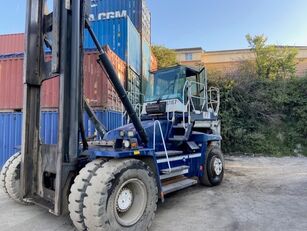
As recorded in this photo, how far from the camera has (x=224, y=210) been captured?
5496 mm

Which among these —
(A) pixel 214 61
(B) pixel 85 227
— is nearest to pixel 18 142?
(B) pixel 85 227

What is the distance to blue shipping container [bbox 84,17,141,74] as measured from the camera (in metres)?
12.3

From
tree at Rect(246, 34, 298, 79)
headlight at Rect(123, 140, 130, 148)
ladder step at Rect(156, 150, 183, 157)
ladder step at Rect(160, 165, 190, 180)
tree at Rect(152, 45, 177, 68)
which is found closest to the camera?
headlight at Rect(123, 140, 130, 148)

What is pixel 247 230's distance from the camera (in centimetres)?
446

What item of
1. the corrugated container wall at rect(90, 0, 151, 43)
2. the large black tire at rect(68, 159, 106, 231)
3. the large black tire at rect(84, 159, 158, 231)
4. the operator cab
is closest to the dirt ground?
the large black tire at rect(84, 159, 158, 231)

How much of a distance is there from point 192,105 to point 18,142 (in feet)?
21.2

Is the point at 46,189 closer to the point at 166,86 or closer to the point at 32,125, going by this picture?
the point at 32,125

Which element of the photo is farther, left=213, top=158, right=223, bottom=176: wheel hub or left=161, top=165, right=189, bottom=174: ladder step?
left=213, top=158, right=223, bottom=176: wheel hub

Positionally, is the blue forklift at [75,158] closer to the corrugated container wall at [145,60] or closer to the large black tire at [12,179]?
the large black tire at [12,179]

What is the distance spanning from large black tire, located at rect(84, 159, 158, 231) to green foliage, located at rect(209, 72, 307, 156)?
11.5 m

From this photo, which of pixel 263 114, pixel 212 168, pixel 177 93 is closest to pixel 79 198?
pixel 177 93

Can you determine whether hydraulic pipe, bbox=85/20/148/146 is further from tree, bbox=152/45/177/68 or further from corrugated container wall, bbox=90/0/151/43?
tree, bbox=152/45/177/68

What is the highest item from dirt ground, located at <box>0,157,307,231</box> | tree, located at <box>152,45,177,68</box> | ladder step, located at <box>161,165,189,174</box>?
tree, located at <box>152,45,177,68</box>

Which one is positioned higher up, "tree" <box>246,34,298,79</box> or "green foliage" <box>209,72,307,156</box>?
"tree" <box>246,34,298,79</box>
